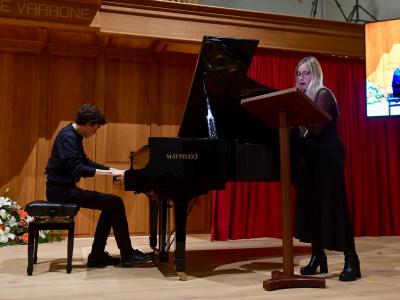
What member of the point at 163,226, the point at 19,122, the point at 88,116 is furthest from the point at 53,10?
the point at 163,226

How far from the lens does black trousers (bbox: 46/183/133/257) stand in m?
3.43

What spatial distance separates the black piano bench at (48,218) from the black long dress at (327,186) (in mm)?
1702

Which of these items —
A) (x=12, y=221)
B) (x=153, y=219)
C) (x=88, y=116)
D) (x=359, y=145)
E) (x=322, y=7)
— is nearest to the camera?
(x=88, y=116)

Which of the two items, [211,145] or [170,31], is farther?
[170,31]

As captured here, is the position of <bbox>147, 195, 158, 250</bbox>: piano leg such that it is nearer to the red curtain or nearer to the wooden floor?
the wooden floor

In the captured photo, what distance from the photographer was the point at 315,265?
315 cm

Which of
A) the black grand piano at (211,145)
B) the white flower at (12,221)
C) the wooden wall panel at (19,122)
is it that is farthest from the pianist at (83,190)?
the wooden wall panel at (19,122)

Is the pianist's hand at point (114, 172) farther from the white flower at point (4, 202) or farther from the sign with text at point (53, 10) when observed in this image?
the white flower at point (4, 202)

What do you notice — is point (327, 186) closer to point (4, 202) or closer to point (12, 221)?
point (12, 221)

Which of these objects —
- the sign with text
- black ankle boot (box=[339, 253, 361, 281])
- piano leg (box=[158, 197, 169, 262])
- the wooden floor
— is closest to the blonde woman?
black ankle boot (box=[339, 253, 361, 281])

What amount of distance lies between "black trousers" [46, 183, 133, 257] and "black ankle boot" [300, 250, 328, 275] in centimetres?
136

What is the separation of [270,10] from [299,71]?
3.91 m

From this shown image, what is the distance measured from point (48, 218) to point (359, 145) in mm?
4570

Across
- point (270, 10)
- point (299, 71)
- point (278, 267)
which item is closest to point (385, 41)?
point (270, 10)
